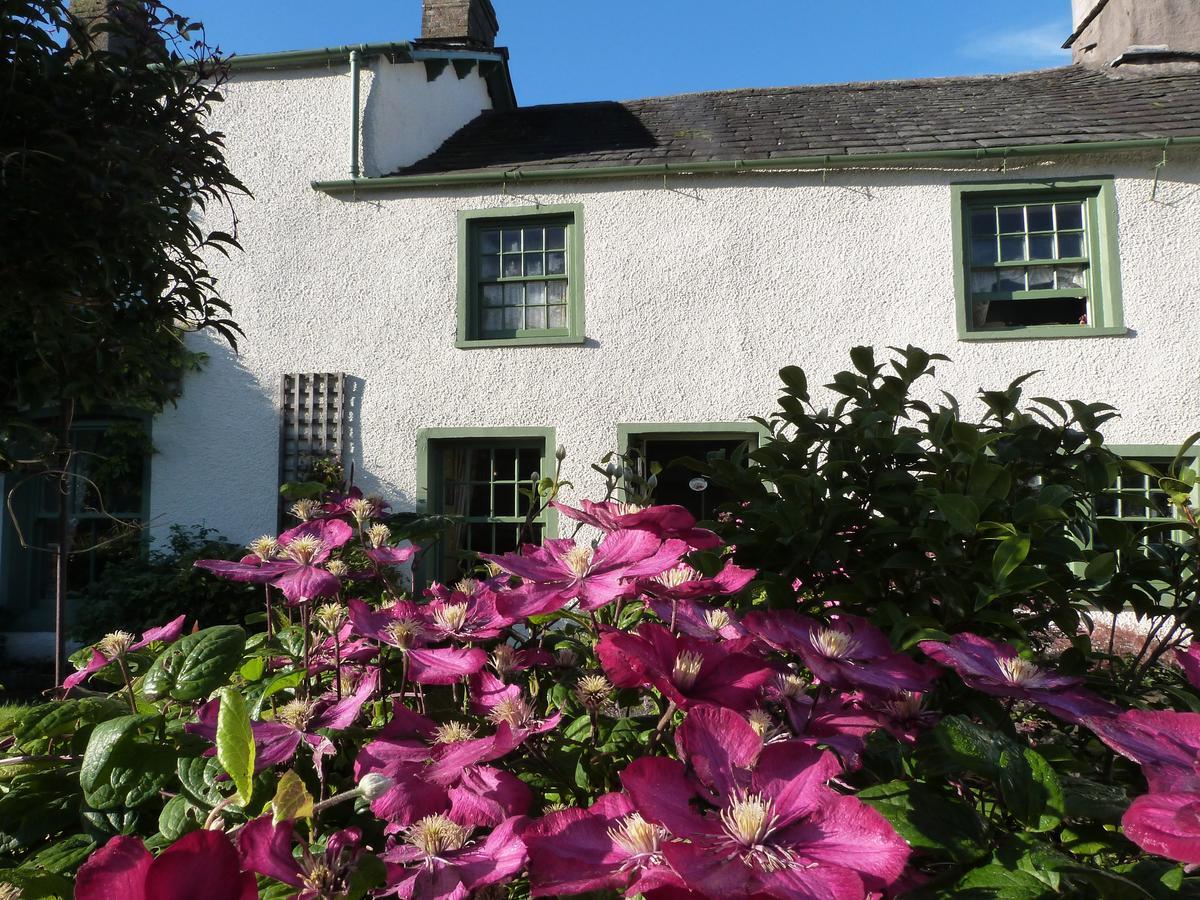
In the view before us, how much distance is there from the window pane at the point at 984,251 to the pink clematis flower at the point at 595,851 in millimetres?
7360

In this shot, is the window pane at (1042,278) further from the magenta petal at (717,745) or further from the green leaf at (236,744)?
the green leaf at (236,744)

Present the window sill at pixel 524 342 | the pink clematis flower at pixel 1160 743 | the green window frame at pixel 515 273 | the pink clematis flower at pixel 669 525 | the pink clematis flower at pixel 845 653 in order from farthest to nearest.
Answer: the green window frame at pixel 515 273, the window sill at pixel 524 342, the pink clematis flower at pixel 669 525, the pink clematis flower at pixel 845 653, the pink clematis flower at pixel 1160 743

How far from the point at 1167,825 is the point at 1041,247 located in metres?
7.56

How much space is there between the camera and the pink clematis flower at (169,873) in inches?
16.1

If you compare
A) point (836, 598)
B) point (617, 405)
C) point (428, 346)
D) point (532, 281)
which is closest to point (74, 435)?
point (428, 346)

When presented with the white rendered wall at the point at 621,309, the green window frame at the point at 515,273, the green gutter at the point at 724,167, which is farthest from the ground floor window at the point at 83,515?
the green window frame at the point at 515,273

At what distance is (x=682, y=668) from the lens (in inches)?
23.2

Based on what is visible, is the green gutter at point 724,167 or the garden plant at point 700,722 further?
the green gutter at point 724,167

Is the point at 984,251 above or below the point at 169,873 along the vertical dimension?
above

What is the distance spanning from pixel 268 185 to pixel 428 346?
8.05 feet

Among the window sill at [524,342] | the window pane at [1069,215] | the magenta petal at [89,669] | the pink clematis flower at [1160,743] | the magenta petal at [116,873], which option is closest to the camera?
the magenta petal at [116,873]

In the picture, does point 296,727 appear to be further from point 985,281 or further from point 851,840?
point 985,281

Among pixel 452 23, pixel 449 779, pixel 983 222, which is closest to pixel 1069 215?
pixel 983 222

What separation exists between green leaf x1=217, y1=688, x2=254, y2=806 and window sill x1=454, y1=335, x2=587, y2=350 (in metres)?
6.51
